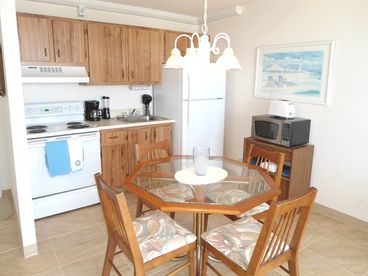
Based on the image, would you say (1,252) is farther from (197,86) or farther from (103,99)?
(197,86)

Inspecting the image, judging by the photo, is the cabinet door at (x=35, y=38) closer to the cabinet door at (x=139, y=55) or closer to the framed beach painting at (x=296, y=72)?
the cabinet door at (x=139, y=55)

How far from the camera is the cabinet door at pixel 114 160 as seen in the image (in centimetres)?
335

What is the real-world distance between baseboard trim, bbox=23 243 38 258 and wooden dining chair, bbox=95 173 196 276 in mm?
868

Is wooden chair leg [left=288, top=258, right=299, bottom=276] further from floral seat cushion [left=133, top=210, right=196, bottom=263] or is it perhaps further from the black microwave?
the black microwave

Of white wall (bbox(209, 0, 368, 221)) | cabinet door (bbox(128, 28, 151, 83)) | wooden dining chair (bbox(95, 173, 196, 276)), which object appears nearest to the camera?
wooden dining chair (bbox(95, 173, 196, 276))

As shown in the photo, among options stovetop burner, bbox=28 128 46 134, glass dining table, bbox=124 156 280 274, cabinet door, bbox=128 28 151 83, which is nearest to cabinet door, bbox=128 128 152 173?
cabinet door, bbox=128 28 151 83

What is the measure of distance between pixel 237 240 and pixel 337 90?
2.03 metres

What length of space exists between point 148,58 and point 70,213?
2.15m

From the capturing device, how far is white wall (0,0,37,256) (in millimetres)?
2049

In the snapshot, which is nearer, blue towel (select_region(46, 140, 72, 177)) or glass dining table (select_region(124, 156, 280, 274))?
glass dining table (select_region(124, 156, 280, 274))

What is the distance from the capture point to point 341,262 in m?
2.37

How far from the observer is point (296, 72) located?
3.23 meters

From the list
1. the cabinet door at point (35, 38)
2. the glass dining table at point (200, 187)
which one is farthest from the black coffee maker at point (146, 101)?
the glass dining table at point (200, 187)

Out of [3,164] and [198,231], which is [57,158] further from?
[198,231]
